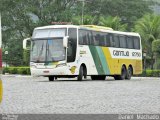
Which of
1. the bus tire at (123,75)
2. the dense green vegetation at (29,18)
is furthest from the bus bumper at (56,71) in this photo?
the dense green vegetation at (29,18)

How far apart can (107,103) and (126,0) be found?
6856 cm

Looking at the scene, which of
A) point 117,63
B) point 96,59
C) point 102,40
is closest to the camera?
point 96,59

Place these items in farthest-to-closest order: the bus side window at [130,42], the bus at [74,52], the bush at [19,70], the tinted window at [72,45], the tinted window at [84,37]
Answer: the bush at [19,70] < the bus side window at [130,42] < the tinted window at [84,37] < the tinted window at [72,45] < the bus at [74,52]

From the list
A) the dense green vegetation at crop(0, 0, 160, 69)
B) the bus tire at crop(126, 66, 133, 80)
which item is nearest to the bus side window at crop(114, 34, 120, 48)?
the bus tire at crop(126, 66, 133, 80)

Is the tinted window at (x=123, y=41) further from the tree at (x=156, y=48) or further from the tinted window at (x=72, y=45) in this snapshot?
the tree at (x=156, y=48)

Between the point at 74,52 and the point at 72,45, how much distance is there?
1.37 ft

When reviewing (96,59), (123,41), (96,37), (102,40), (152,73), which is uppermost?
(96,37)

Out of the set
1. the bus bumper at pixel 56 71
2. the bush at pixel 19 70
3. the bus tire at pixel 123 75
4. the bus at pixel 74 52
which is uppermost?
the bus at pixel 74 52

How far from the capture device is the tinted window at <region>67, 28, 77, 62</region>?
104 feet

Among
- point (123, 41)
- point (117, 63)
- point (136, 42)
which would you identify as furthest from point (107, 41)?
point (136, 42)

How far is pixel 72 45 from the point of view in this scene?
31.8m

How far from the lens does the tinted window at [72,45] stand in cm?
3156

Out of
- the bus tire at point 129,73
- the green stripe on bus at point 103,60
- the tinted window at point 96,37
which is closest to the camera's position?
the tinted window at point 96,37

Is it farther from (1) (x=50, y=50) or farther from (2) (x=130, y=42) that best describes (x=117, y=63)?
(1) (x=50, y=50)
